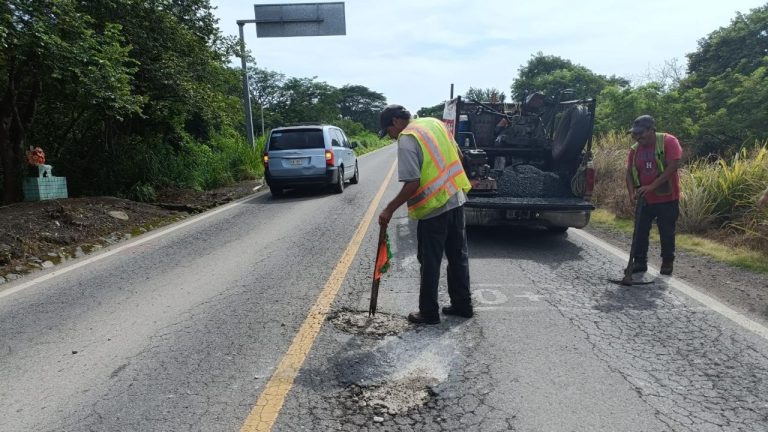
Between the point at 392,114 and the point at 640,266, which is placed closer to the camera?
the point at 392,114

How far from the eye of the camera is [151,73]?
42.2 ft

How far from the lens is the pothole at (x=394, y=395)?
304cm

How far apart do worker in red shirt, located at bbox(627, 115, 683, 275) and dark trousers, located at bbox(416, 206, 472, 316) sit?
243cm

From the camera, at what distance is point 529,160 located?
29.1ft

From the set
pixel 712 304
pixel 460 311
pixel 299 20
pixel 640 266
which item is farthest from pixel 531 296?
pixel 299 20

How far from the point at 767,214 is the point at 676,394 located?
5.10 m

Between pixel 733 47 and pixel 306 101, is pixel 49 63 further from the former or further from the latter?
pixel 306 101

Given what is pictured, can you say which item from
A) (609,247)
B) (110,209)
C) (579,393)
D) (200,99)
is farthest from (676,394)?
(200,99)

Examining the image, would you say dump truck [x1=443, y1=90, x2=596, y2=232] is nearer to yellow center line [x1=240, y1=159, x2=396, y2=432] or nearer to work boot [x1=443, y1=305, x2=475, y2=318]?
yellow center line [x1=240, y1=159, x2=396, y2=432]

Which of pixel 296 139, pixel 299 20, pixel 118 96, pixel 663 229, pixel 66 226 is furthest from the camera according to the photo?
pixel 299 20

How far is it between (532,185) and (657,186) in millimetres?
2341

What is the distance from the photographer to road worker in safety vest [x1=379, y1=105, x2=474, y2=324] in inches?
162

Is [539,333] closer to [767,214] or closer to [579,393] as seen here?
[579,393]

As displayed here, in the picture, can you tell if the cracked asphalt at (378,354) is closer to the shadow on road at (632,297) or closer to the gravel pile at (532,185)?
the shadow on road at (632,297)
